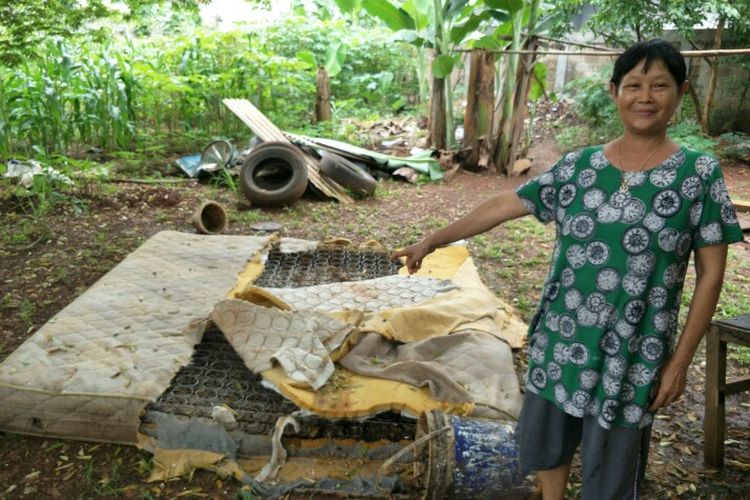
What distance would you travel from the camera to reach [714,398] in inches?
94.8

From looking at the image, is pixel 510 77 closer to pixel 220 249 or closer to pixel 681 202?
pixel 220 249

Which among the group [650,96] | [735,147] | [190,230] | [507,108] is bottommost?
[190,230]

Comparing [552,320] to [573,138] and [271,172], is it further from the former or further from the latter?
[573,138]

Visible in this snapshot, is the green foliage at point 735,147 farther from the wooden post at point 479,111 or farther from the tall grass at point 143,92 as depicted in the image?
the tall grass at point 143,92

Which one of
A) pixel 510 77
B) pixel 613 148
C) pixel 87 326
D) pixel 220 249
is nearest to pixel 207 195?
pixel 220 249

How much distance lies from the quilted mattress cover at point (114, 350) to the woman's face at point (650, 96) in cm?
202

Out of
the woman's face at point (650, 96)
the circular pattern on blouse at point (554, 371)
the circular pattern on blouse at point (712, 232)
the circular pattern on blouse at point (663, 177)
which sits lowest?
the circular pattern on blouse at point (554, 371)

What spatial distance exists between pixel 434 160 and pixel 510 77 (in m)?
1.33

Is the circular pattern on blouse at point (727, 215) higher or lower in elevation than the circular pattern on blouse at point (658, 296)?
higher

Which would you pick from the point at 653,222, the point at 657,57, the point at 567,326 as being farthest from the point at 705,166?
the point at 567,326

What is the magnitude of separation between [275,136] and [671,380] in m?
6.09

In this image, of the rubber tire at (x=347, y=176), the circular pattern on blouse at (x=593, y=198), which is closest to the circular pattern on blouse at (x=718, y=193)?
the circular pattern on blouse at (x=593, y=198)

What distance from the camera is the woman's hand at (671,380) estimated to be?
1.54m

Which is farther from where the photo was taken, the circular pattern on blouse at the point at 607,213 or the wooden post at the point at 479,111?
the wooden post at the point at 479,111
